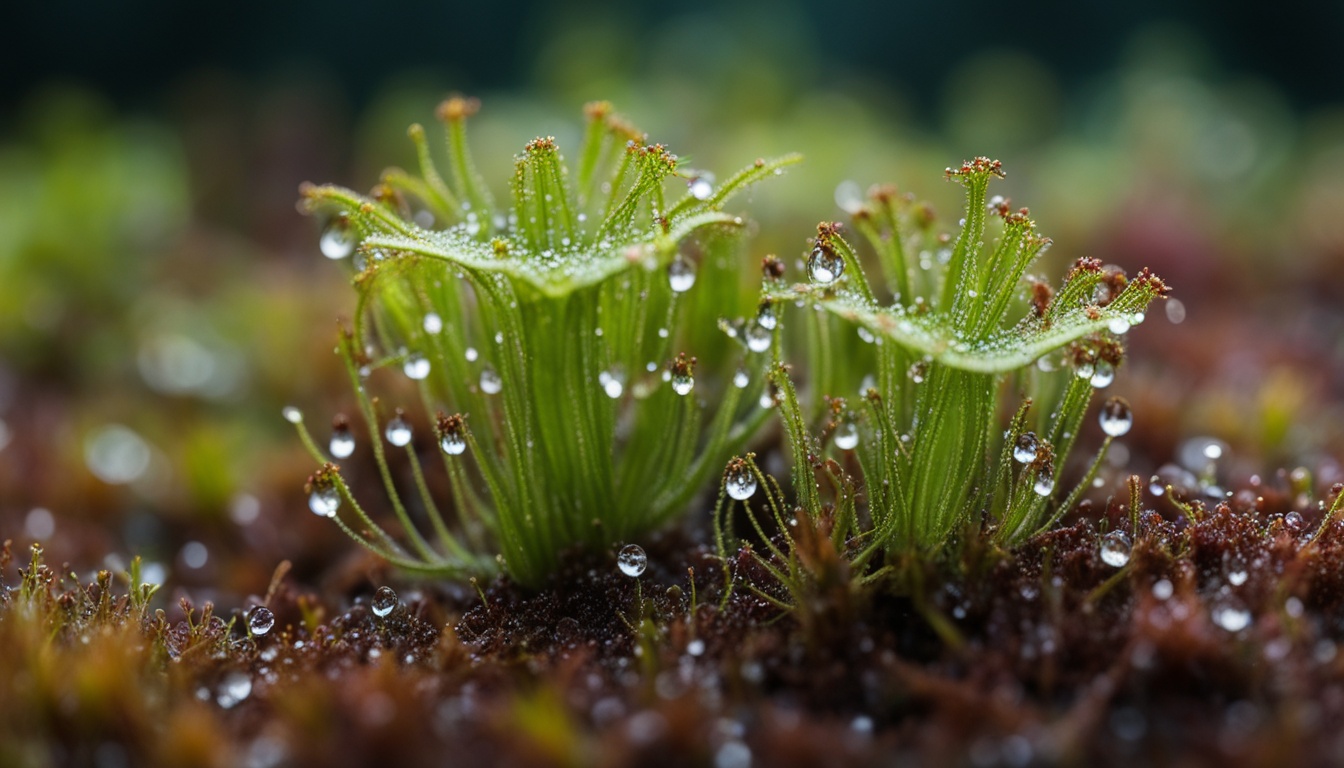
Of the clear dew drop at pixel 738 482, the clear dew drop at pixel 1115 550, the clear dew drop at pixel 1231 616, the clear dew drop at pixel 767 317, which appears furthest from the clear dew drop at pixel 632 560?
the clear dew drop at pixel 1231 616

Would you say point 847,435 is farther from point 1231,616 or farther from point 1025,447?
point 1231,616

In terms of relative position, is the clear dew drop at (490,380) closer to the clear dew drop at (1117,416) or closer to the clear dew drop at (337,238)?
the clear dew drop at (337,238)

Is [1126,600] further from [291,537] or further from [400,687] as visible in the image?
[291,537]

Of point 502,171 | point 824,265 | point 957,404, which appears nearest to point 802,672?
point 957,404

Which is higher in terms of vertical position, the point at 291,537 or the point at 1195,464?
the point at 1195,464

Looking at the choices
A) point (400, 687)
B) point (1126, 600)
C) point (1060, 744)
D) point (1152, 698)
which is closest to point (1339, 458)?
point (1126, 600)

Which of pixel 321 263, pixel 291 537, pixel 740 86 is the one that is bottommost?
pixel 291 537
